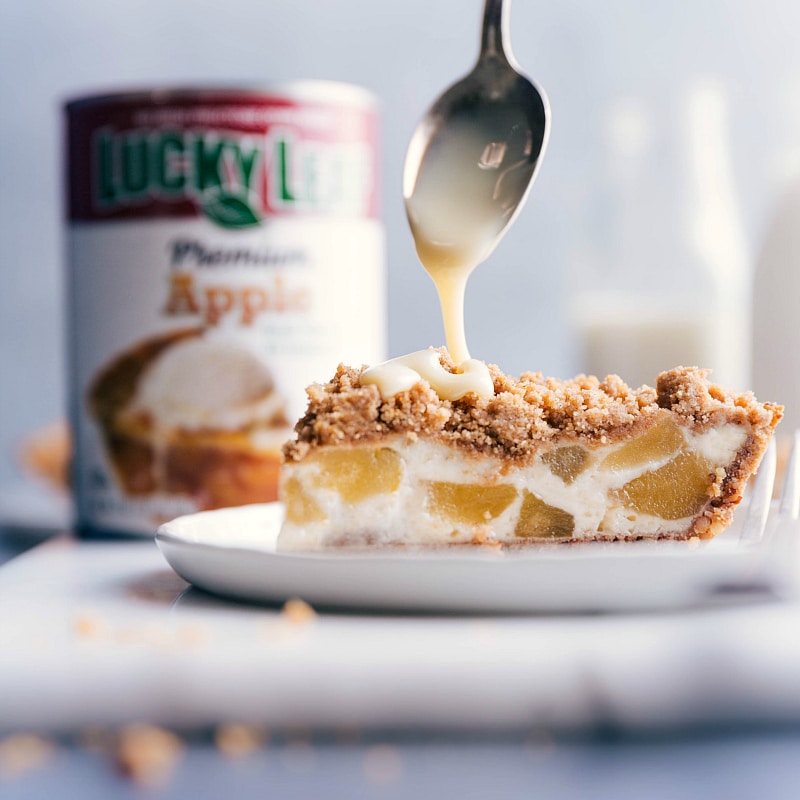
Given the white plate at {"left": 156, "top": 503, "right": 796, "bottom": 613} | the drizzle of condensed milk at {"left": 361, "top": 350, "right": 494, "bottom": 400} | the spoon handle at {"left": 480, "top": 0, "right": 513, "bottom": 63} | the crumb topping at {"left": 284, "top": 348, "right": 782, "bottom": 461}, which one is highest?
the spoon handle at {"left": 480, "top": 0, "right": 513, "bottom": 63}

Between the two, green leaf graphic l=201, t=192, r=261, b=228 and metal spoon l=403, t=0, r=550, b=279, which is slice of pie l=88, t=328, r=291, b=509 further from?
metal spoon l=403, t=0, r=550, b=279

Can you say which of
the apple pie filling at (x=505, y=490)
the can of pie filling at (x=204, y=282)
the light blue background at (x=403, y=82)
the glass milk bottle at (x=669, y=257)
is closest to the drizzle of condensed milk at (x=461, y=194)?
the apple pie filling at (x=505, y=490)

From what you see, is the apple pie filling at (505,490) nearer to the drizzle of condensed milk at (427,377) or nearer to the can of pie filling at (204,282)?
the drizzle of condensed milk at (427,377)

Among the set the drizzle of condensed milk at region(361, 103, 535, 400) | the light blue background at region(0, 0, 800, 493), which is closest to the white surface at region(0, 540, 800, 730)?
the drizzle of condensed milk at region(361, 103, 535, 400)

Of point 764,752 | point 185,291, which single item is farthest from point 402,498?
point 185,291

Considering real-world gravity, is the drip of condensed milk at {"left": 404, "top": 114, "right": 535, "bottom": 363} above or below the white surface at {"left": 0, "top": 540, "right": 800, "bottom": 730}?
above

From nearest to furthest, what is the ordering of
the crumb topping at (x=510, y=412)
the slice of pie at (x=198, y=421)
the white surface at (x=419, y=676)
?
the white surface at (x=419, y=676), the crumb topping at (x=510, y=412), the slice of pie at (x=198, y=421)

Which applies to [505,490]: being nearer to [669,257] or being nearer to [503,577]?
[503,577]
